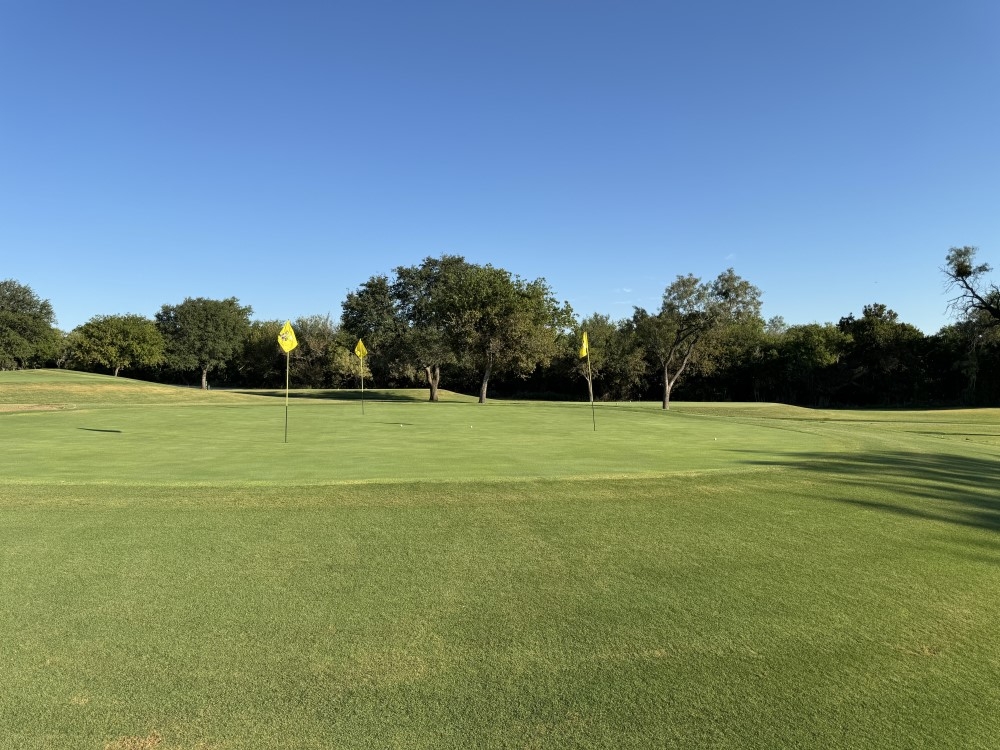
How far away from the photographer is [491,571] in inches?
218

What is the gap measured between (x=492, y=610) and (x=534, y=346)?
131 feet

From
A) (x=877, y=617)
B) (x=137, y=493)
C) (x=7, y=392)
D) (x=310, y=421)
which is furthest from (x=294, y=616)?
(x=7, y=392)

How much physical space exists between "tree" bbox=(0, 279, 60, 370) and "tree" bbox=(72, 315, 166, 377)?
386 centimetres

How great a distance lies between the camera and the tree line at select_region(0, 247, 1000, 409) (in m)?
43.5

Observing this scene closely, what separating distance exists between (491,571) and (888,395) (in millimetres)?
70997

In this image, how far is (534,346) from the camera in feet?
146

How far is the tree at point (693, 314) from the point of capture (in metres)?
39.3

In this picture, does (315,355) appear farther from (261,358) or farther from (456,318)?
(456,318)

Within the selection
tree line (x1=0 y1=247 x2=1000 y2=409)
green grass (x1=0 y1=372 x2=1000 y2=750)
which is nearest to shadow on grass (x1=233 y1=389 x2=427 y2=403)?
tree line (x1=0 y1=247 x2=1000 y2=409)

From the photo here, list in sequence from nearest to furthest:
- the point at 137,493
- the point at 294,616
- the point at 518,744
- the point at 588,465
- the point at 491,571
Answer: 1. the point at 518,744
2. the point at 294,616
3. the point at 491,571
4. the point at 137,493
5. the point at 588,465

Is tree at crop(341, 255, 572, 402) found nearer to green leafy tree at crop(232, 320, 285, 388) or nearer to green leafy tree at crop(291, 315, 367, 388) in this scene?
green leafy tree at crop(291, 315, 367, 388)

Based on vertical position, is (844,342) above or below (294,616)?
above

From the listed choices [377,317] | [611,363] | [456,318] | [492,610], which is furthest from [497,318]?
[492,610]

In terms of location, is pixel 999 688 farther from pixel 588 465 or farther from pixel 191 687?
pixel 588 465
